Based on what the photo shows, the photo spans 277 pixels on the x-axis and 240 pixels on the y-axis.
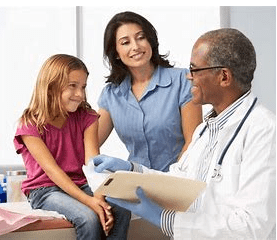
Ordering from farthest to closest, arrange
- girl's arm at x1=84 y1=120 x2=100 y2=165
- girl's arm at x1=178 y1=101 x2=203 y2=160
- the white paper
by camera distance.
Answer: girl's arm at x1=178 y1=101 x2=203 y2=160
girl's arm at x1=84 y1=120 x2=100 y2=165
the white paper

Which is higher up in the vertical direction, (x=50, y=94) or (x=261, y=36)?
(x=261, y=36)

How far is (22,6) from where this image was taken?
384 cm

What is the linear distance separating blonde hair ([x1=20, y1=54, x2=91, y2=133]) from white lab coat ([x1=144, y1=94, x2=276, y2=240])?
0.78 meters

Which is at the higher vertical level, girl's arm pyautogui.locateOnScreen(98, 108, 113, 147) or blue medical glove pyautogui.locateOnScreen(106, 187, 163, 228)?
girl's arm pyautogui.locateOnScreen(98, 108, 113, 147)

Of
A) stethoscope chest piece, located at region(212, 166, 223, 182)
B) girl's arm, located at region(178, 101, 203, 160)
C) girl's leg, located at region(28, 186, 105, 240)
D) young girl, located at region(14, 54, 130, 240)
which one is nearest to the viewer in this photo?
stethoscope chest piece, located at region(212, 166, 223, 182)

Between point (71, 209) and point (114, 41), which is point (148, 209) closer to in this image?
point (71, 209)

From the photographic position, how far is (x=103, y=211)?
6.73ft

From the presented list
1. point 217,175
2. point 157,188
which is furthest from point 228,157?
point 157,188

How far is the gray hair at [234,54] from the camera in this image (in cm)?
167

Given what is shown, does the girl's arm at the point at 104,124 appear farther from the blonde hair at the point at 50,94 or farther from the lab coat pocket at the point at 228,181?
the lab coat pocket at the point at 228,181

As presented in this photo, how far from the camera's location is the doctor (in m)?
1.53

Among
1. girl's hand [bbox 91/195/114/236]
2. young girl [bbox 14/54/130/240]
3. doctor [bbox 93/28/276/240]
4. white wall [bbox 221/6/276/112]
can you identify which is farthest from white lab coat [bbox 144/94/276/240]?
white wall [bbox 221/6/276/112]

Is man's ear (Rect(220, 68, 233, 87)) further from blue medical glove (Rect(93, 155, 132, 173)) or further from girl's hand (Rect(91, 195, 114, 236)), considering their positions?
girl's hand (Rect(91, 195, 114, 236))

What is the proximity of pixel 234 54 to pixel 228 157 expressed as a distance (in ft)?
0.90
